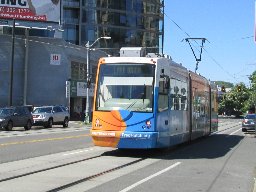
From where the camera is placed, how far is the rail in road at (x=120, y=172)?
35.4ft

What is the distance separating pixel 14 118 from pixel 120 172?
23432mm

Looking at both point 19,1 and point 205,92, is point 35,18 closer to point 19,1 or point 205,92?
point 19,1

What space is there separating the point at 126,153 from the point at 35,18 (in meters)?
43.6

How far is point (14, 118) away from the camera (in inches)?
1385

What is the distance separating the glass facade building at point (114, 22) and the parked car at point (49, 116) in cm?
3525

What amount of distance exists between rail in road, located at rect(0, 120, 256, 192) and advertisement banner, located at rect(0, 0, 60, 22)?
42.2 m

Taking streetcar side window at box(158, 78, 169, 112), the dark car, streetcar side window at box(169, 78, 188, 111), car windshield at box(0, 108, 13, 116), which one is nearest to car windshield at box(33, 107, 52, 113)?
the dark car

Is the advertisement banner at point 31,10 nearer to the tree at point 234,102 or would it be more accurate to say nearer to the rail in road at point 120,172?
the rail in road at point 120,172

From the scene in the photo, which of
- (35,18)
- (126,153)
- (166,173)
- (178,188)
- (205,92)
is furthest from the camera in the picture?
(35,18)

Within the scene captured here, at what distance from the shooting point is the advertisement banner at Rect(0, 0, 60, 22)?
57406 millimetres

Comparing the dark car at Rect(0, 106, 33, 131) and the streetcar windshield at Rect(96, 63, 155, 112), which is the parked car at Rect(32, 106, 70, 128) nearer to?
the dark car at Rect(0, 106, 33, 131)

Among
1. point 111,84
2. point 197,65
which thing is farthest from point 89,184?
point 197,65

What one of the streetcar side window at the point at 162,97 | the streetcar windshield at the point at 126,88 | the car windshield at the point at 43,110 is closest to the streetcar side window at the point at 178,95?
the streetcar side window at the point at 162,97

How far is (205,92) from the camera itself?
90.2 feet
